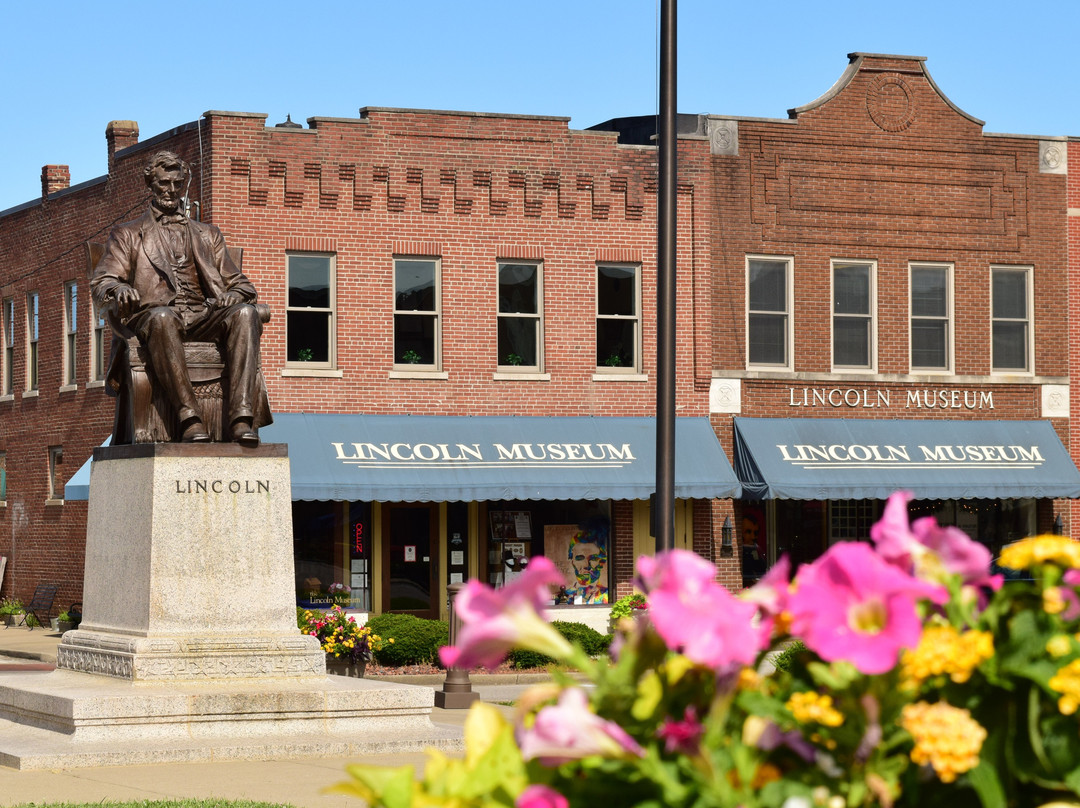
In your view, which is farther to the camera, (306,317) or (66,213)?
(66,213)

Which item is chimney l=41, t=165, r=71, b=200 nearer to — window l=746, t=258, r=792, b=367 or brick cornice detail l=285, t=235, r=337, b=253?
brick cornice detail l=285, t=235, r=337, b=253

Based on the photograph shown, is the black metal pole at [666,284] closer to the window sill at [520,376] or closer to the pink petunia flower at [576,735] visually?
the window sill at [520,376]

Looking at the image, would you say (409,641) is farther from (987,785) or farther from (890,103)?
A: (987,785)

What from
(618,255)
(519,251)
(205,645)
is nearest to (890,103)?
(618,255)

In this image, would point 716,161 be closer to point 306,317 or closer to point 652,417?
point 652,417

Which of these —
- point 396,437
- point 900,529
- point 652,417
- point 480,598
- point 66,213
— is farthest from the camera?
point 66,213

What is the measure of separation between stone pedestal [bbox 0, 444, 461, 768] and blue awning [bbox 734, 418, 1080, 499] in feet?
51.7

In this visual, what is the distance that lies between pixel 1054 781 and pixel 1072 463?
29.1 m

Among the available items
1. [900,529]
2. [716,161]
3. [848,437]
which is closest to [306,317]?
[716,161]

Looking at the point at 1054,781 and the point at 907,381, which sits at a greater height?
the point at 907,381

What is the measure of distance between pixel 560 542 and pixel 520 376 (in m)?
3.05

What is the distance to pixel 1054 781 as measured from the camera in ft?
7.14

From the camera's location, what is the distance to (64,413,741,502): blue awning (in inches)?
997

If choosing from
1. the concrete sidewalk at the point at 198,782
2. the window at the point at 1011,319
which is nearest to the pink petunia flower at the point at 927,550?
the concrete sidewalk at the point at 198,782
